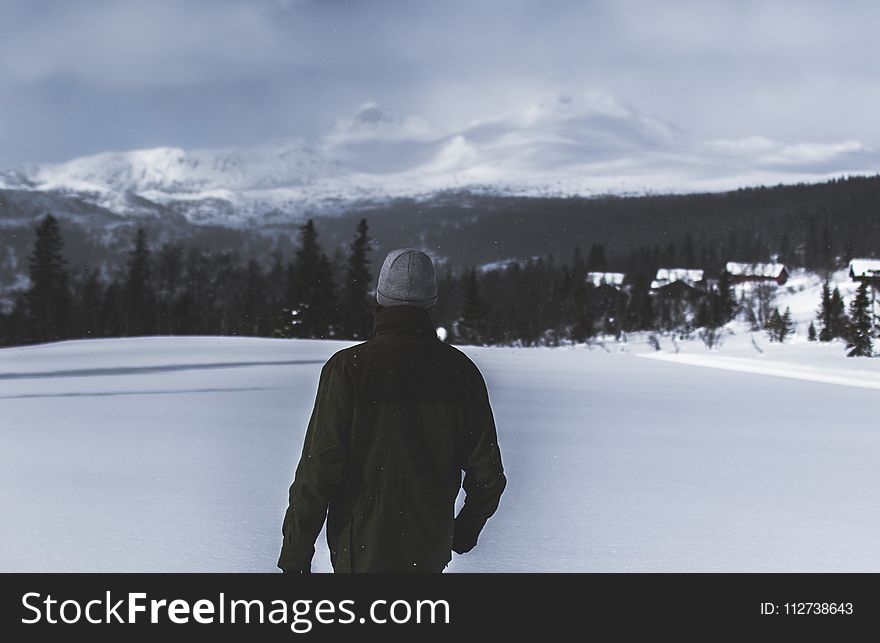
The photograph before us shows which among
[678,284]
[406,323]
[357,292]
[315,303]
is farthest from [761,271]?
[406,323]

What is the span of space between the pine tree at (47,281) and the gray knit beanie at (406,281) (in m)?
51.6

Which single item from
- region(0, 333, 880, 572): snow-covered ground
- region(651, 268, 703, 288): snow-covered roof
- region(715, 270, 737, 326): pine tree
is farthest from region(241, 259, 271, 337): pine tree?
region(651, 268, 703, 288): snow-covered roof

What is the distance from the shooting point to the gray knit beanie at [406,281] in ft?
8.61

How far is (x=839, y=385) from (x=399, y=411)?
16.5 m

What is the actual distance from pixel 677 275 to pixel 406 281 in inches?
4943

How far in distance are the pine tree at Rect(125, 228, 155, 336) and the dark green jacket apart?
53733 millimetres

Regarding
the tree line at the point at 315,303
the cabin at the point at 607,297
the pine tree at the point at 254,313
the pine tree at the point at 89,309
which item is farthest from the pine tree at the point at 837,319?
the pine tree at the point at 89,309

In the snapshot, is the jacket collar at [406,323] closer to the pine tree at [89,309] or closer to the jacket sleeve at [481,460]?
the jacket sleeve at [481,460]

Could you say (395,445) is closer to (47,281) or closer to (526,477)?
(526,477)

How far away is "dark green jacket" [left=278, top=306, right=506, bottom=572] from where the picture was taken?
254cm

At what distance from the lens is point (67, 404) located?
32.5 feet

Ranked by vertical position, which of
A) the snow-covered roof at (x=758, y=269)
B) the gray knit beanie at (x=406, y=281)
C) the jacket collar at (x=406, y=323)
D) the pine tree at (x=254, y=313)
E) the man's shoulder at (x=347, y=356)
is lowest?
the pine tree at (x=254, y=313)
